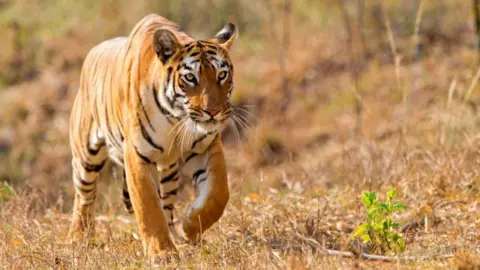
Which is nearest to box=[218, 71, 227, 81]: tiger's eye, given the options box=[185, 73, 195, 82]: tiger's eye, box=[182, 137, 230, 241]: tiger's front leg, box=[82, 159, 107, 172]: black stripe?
box=[185, 73, 195, 82]: tiger's eye

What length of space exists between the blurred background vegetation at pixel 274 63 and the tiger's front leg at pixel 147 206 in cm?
751

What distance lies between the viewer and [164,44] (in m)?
5.95

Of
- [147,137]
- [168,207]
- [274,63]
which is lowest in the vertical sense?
[274,63]

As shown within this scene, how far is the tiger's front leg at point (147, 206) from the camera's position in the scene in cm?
584

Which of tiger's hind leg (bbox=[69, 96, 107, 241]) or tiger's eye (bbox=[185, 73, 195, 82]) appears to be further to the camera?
tiger's hind leg (bbox=[69, 96, 107, 241])

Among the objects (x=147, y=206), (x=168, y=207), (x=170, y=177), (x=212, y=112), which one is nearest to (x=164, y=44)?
(x=212, y=112)

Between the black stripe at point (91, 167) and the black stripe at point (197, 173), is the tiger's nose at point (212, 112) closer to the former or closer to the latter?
the black stripe at point (197, 173)

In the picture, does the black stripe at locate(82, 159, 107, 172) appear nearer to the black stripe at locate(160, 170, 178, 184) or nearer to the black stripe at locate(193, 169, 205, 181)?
the black stripe at locate(160, 170, 178, 184)

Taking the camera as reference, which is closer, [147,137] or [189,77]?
[189,77]

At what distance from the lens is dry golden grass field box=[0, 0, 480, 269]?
6.86m

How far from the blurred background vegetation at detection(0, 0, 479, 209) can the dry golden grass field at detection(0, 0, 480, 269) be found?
24 millimetres

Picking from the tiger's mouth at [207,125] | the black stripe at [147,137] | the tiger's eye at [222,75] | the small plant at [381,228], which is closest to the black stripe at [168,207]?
the black stripe at [147,137]

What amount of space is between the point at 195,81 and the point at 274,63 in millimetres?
10635

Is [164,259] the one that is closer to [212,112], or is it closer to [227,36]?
[212,112]
